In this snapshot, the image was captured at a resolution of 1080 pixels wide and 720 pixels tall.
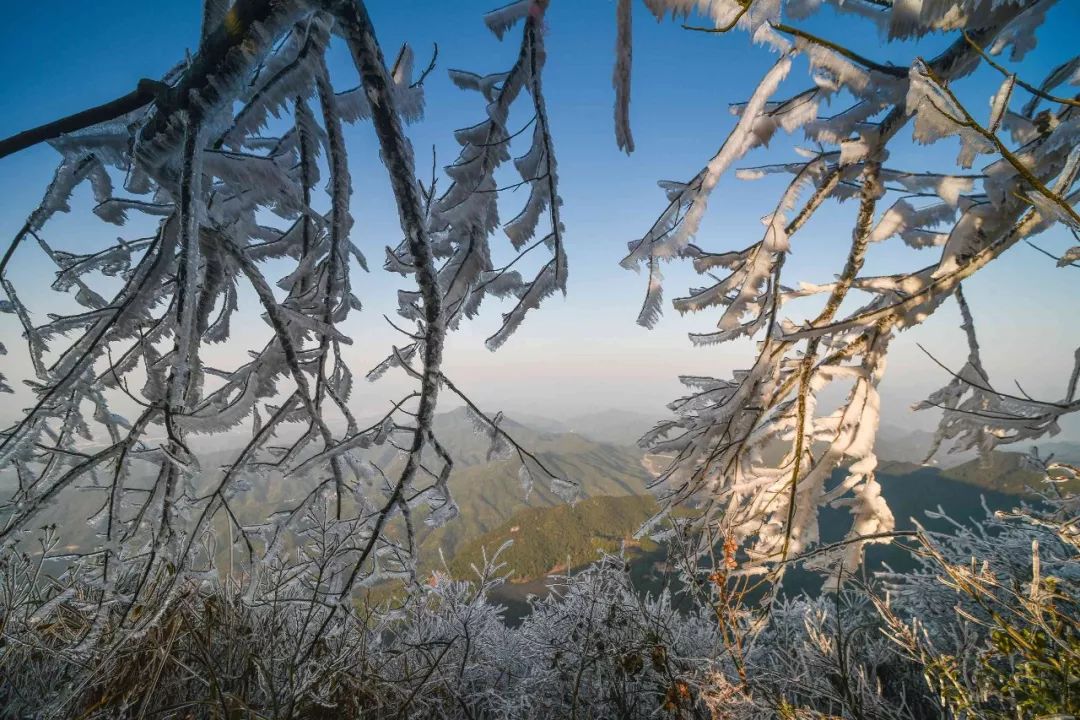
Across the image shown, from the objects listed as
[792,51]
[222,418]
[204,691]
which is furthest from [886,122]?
[204,691]

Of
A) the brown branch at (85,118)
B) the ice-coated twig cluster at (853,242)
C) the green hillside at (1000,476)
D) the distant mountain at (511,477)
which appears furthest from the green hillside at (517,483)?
the brown branch at (85,118)

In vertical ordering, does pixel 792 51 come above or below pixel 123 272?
above

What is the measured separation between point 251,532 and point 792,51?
2.79 meters

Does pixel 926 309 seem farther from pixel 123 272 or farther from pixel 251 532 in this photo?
pixel 123 272

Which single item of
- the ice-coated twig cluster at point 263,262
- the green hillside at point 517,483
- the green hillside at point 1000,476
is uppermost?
the ice-coated twig cluster at point 263,262

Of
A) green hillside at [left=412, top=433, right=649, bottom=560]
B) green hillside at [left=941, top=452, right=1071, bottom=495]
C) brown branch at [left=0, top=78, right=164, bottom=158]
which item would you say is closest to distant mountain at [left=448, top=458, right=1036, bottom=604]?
green hillside at [left=941, top=452, right=1071, bottom=495]

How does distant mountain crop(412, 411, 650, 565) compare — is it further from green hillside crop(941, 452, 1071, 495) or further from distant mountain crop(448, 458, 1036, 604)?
green hillside crop(941, 452, 1071, 495)

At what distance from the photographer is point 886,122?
1461 millimetres

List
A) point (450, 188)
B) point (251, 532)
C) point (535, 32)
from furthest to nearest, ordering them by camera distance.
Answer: point (251, 532)
point (450, 188)
point (535, 32)

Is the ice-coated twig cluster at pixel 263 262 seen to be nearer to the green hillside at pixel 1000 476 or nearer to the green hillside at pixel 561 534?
the green hillside at pixel 1000 476

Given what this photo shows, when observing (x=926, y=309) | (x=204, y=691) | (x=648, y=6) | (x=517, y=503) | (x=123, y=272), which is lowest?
(x=517, y=503)

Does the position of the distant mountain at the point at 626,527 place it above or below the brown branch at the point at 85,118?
below

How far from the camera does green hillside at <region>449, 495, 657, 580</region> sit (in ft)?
147

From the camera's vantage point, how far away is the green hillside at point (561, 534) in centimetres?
4481
